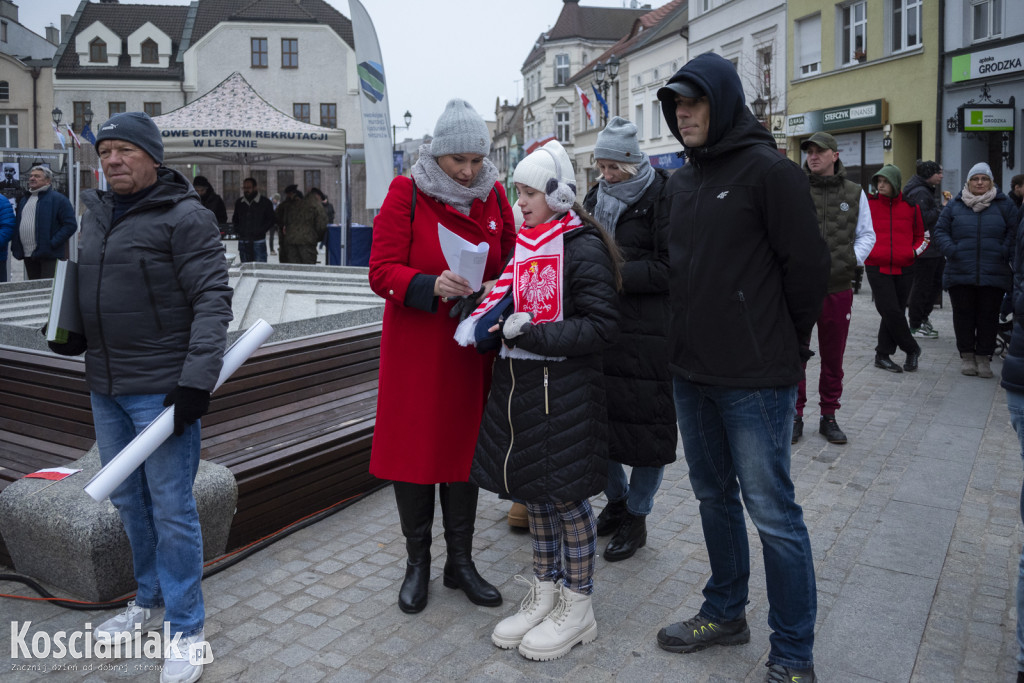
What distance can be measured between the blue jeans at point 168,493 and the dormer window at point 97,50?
5584 centimetres

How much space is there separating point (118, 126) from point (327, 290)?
22.2ft

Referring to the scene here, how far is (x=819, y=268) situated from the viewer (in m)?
3.06

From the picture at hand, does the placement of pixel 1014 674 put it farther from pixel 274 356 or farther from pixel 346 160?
pixel 346 160

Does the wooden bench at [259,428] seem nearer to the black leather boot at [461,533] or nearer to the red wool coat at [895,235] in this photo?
the black leather boot at [461,533]

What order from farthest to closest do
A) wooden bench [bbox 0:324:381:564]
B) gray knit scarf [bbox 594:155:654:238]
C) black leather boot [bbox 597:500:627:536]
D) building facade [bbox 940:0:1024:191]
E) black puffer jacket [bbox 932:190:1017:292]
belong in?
building facade [bbox 940:0:1024:191], black puffer jacket [bbox 932:190:1017:292], black leather boot [bbox 597:500:627:536], wooden bench [bbox 0:324:381:564], gray knit scarf [bbox 594:155:654:238]

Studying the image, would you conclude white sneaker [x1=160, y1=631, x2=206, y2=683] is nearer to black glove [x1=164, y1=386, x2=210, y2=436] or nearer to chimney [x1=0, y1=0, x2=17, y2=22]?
black glove [x1=164, y1=386, x2=210, y2=436]

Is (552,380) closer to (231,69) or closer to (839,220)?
(839,220)

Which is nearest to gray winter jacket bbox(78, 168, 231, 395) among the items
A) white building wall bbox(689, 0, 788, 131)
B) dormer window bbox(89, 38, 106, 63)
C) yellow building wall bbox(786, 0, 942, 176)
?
yellow building wall bbox(786, 0, 942, 176)

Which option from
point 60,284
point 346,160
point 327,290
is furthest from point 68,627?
point 346,160

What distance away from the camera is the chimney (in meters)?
56.9

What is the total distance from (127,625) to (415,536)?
1.19m

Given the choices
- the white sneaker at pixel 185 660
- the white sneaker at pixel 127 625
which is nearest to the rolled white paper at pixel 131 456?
the white sneaker at pixel 185 660

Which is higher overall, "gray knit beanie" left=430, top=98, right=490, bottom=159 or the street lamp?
the street lamp

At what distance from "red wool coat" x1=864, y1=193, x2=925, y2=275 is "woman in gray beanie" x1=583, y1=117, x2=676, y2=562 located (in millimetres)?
5247
